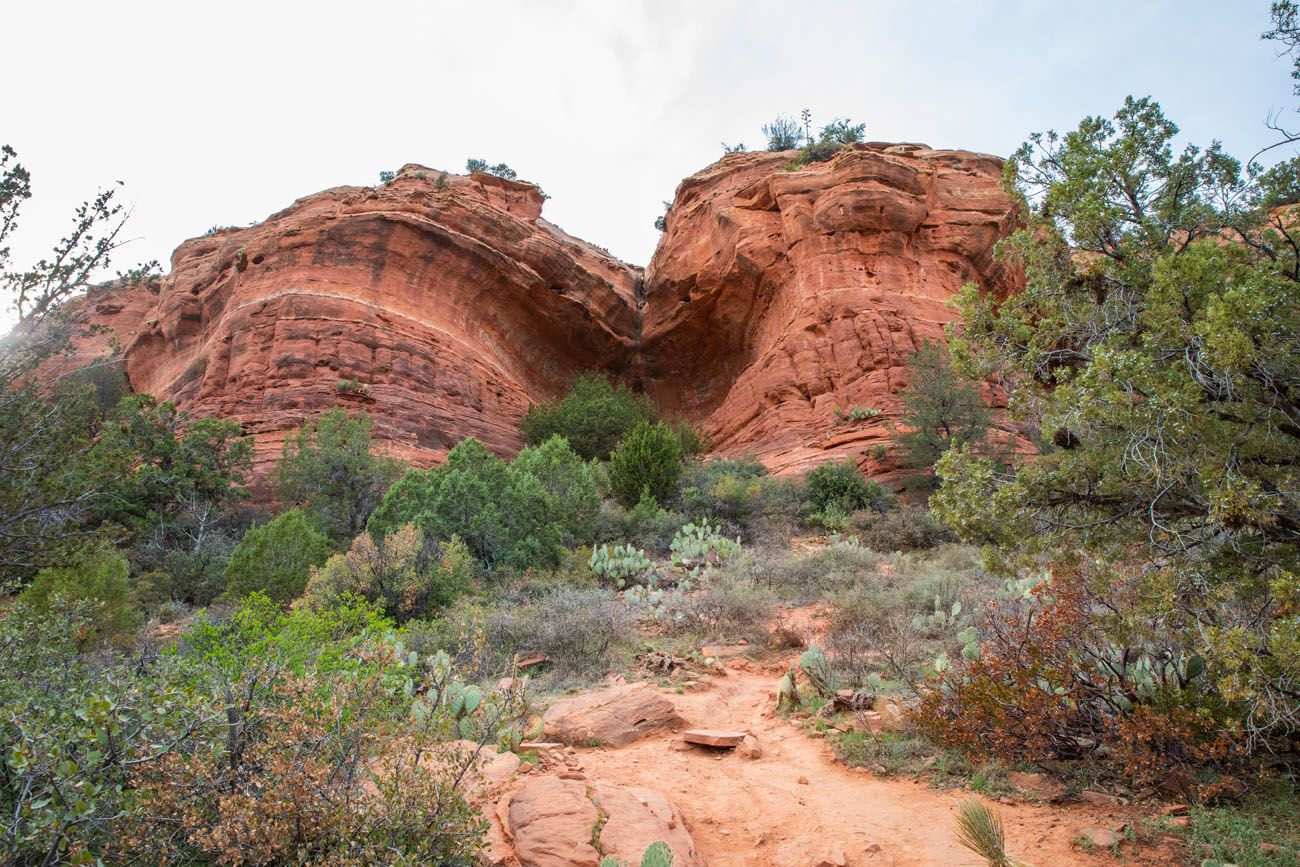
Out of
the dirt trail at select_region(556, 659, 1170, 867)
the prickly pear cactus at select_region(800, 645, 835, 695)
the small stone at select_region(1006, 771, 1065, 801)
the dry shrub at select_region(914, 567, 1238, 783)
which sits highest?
the dry shrub at select_region(914, 567, 1238, 783)

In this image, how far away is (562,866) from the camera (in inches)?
118

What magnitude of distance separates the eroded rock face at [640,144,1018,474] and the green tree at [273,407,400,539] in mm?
10940

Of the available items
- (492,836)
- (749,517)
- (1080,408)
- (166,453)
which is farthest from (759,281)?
(492,836)

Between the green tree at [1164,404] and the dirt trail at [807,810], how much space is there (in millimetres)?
1120

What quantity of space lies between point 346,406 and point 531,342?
9.26 m

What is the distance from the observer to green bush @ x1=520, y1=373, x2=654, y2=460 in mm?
24328

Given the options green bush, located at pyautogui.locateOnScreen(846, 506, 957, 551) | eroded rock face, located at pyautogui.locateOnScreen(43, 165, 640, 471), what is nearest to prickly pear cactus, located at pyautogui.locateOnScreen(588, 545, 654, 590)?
green bush, located at pyautogui.locateOnScreen(846, 506, 957, 551)

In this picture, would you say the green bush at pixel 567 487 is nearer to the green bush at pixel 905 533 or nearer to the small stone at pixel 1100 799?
the green bush at pixel 905 533

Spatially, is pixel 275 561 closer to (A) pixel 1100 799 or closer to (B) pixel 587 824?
(B) pixel 587 824

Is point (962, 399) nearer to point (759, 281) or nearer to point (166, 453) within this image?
point (759, 281)

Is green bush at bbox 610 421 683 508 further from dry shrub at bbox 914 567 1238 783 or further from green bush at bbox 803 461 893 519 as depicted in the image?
dry shrub at bbox 914 567 1238 783

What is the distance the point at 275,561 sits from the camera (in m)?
10.3

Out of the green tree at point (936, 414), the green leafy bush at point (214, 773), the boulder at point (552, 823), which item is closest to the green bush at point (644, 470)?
the green tree at point (936, 414)

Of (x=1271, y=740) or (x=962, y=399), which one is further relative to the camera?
(x=962, y=399)
